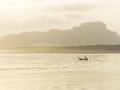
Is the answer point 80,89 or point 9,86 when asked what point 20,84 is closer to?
point 9,86

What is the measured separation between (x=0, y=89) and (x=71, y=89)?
493 cm

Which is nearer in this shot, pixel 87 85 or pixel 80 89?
pixel 80 89

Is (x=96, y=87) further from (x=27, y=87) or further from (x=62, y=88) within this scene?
(x=27, y=87)

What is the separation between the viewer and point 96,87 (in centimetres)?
2430

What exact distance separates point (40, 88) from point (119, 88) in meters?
5.46

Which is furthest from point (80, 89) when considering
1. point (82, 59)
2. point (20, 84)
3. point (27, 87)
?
point (82, 59)

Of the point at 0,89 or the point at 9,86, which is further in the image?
the point at 9,86

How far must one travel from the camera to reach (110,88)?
2317 cm

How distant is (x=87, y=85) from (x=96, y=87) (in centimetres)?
113

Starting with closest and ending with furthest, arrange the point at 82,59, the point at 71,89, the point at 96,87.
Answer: the point at 71,89
the point at 96,87
the point at 82,59

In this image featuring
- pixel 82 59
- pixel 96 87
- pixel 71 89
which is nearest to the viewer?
pixel 71 89

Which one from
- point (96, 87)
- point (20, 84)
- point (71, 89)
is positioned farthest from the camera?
point (20, 84)

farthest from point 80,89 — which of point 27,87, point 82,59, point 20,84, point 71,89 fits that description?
point 82,59

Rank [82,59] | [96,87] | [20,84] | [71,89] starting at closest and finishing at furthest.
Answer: [71,89] < [96,87] < [20,84] < [82,59]
